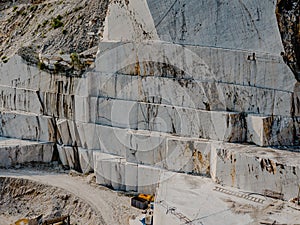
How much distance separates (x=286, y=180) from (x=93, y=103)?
7939 mm

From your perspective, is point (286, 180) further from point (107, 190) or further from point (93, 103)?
point (93, 103)

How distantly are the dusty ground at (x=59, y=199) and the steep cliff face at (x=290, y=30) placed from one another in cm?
683

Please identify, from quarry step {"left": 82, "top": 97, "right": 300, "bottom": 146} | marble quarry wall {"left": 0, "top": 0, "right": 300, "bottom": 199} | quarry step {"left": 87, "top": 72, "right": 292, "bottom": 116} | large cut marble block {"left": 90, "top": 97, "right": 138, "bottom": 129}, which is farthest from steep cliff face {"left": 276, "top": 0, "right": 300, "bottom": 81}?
large cut marble block {"left": 90, "top": 97, "right": 138, "bottom": 129}

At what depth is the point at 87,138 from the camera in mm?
18484

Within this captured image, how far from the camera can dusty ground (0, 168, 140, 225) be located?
52.0ft

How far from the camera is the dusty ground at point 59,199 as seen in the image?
52.0 ft

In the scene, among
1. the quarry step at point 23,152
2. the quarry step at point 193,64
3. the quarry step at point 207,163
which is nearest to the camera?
the quarry step at point 207,163

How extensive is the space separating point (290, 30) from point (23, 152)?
1112cm

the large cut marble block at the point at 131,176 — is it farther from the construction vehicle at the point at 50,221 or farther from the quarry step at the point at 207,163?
the construction vehicle at the point at 50,221

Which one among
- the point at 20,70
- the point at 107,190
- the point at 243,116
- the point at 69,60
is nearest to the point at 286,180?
the point at 243,116

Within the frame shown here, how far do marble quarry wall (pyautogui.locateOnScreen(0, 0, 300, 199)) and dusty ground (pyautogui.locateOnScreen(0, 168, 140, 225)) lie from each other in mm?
688

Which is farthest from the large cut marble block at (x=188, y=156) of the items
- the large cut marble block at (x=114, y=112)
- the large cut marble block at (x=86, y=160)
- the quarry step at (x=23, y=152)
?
the quarry step at (x=23, y=152)

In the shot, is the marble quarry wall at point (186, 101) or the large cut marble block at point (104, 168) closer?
the marble quarry wall at point (186, 101)

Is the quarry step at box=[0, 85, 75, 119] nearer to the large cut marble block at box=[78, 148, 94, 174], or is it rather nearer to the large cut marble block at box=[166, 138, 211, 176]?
the large cut marble block at box=[78, 148, 94, 174]
